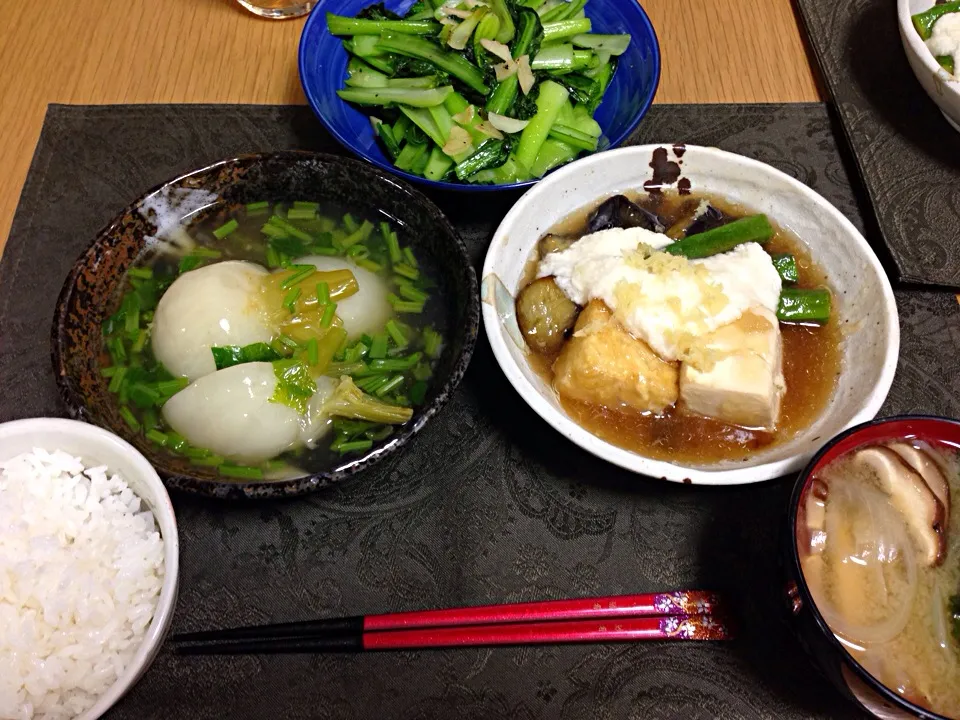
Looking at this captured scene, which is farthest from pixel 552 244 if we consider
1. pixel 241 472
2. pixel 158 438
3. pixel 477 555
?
pixel 158 438

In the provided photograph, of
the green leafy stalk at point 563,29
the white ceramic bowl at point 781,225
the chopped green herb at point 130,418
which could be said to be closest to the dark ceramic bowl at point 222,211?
the chopped green herb at point 130,418

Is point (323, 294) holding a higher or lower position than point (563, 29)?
lower

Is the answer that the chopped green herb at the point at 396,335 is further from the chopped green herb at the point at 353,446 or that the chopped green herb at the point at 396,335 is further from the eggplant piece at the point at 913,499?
the eggplant piece at the point at 913,499

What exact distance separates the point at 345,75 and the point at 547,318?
1127 millimetres

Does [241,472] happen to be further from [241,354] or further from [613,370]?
[613,370]

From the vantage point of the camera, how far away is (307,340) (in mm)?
1705

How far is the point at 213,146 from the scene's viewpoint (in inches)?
93.3

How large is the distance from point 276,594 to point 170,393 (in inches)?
21.6

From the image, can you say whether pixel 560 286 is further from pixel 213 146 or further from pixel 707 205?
pixel 213 146

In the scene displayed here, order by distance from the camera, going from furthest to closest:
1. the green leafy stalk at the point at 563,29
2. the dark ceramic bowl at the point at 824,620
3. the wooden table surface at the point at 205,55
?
1. the wooden table surface at the point at 205,55
2. the green leafy stalk at the point at 563,29
3. the dark ceramic bowl at the point at 824,620

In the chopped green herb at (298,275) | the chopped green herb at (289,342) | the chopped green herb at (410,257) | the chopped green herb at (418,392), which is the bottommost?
the chopped green herb at (418,392)

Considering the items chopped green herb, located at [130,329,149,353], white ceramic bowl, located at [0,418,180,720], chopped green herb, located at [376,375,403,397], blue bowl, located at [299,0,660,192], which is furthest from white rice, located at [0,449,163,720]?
blue bowl, located at [299,0,660,192]

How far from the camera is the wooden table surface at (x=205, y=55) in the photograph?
2.49 m

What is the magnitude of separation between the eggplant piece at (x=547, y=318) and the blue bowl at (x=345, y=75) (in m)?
0.38
